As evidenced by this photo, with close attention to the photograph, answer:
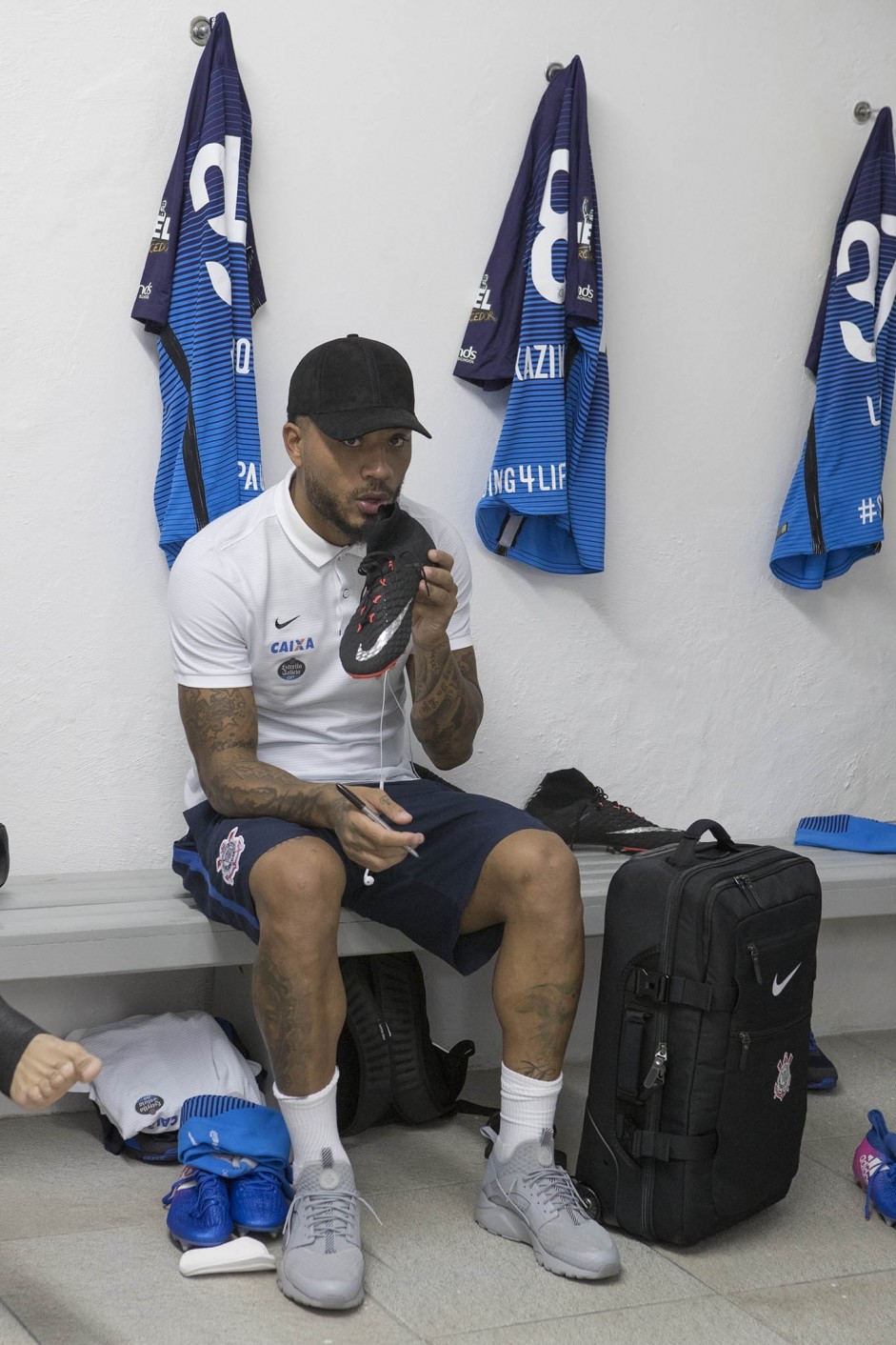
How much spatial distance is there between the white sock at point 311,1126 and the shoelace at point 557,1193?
277 mm

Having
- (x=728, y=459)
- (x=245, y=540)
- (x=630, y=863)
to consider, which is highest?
(x=728, y=459)

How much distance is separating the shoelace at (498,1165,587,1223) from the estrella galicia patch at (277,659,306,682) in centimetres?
85

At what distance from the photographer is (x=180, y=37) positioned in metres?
2.48

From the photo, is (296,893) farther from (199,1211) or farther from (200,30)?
(200,30)

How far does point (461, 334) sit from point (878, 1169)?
67.1 inches

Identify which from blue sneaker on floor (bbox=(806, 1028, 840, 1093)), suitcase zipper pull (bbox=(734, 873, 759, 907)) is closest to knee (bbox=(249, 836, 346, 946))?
suitcase zipper pull (bbox=(734, 873, 759, 907))

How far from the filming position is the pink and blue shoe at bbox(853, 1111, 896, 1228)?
7.11 feet

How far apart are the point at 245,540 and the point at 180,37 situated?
0.96 metres

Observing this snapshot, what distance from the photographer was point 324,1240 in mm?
1862

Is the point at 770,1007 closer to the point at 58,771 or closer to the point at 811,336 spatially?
the point at 58,771

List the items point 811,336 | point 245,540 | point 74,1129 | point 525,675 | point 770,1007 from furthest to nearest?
point 811,336 → point 525,675 → point 74,1129 → point 245,540 → point 770,1007

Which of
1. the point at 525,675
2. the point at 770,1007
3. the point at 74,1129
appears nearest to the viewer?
the point at 770,1007

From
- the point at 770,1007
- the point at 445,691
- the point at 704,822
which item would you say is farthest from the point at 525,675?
the point at 770,1007

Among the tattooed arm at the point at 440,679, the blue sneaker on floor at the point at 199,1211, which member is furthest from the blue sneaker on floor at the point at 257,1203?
the tattooed arm at the point at 440,679
